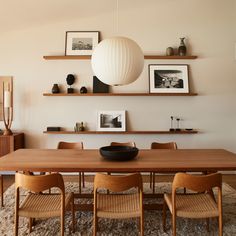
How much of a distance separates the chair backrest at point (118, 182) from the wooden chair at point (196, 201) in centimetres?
35

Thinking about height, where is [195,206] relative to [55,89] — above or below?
below

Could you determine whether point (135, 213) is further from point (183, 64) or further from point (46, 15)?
point (46, 15)

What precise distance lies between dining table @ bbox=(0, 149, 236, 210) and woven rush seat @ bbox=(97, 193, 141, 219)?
276 mm

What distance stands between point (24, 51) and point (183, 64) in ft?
9.84

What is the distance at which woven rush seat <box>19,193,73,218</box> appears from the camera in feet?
6.86

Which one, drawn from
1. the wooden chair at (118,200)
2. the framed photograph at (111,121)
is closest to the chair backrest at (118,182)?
the wooden chair at (118,200)

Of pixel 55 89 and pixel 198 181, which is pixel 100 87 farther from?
pixel 198 181

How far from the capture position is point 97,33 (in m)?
4.54

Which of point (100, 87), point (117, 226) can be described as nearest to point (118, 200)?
point (117, 226)

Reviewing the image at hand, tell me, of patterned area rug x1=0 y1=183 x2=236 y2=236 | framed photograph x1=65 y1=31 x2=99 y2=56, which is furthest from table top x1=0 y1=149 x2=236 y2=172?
framed photograph x1=65 y1=31 x2=99 y2=56

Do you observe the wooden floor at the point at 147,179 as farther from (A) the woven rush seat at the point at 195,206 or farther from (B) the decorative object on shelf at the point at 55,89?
(A) the woven rush seat at the point at 195,206

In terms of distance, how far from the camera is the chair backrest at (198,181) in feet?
6.61

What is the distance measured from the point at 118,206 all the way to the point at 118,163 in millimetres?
440

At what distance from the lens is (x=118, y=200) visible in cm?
231
